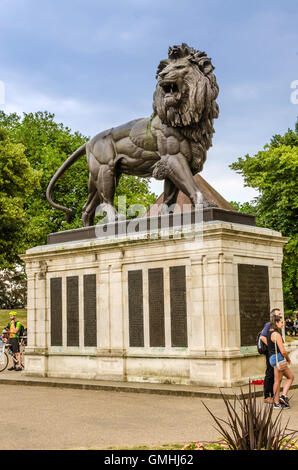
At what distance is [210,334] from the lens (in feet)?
42.7

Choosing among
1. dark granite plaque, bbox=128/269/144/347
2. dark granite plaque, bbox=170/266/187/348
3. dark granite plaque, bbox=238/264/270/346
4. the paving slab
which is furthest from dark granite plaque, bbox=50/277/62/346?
dark granite plaque, bbox=238/264/270/346

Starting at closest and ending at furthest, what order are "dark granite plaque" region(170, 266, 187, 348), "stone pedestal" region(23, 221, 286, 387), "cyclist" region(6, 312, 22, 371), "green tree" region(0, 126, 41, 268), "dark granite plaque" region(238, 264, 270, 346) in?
"stone pedestal" region(23, 221, 286, 387) < "dark granite plaque" region(238, 264, 270, 346) < "dark granite plaque" region(170, 266, 187, 348) < "cyclist" region(6, 312, 22, 371) < "green tree" region(0, 126, 41, 268)

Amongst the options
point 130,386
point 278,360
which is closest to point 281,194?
point 130,386

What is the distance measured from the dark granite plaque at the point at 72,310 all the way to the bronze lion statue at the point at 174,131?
2.06m

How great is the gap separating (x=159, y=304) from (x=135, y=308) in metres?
0.72

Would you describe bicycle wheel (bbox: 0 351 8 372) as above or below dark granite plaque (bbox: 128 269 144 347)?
below

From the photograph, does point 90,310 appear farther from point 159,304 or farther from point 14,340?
point 14,340

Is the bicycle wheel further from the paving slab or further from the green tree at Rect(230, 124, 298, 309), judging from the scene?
the green tree at Rect(230, 124, 298, 309)

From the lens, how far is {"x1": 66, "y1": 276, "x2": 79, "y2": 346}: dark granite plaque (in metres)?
15.8

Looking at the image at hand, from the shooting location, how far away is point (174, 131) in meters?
14.7

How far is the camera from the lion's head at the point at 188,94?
46.5ft

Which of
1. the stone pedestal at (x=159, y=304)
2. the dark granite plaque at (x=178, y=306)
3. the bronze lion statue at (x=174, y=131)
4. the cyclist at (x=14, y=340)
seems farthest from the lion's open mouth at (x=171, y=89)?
the cyclist at (x=14, y=340)

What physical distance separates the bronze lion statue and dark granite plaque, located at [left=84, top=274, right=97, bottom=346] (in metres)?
1.83

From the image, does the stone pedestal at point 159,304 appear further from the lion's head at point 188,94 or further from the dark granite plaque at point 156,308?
the lion's head at point 188,94
